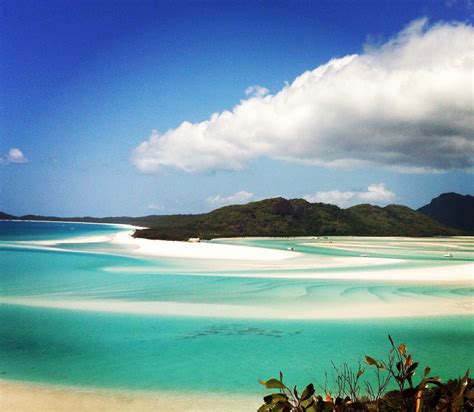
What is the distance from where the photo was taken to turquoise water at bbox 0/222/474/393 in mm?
7652

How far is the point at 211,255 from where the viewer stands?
92.9 ft

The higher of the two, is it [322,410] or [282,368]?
[322,410]

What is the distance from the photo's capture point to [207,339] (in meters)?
9.52

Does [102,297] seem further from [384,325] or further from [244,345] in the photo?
[384,325]

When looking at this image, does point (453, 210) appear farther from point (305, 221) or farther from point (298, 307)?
point (298, 307)

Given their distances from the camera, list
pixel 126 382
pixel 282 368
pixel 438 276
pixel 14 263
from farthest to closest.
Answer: pixel 14 263
pixel 438 276
pixel 282 368
pixel 126 382

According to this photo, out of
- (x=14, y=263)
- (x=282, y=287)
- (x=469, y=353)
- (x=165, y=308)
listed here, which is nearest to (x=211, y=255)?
(x=14, y=263)

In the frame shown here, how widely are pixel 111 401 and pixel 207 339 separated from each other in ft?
10.6

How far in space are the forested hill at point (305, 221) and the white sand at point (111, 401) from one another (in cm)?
5421

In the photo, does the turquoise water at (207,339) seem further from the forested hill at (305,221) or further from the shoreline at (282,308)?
the forested hill at (305,221)

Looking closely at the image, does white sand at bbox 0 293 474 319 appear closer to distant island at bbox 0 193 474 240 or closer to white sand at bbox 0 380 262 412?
white sand at bbox 0 380 262 412

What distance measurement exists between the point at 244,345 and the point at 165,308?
13.0 feet

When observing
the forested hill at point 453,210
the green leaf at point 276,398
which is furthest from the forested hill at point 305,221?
the green leaf at point 276,398

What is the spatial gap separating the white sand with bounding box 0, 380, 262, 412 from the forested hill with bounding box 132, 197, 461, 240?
5421 cm
